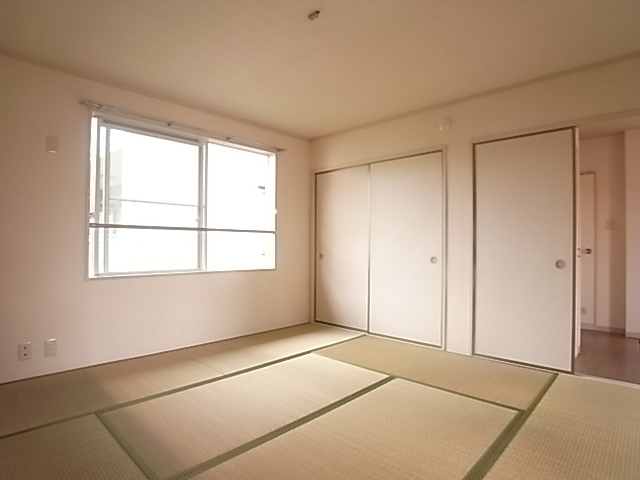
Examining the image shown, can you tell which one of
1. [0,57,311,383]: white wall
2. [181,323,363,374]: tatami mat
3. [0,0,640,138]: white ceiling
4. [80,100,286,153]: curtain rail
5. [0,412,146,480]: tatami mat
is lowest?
[181,323,363,374]: tatami mat

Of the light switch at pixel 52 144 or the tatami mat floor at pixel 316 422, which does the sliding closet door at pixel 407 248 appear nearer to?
the tatami mat floor at pixel 316 422

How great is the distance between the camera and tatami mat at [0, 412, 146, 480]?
1.52 metres

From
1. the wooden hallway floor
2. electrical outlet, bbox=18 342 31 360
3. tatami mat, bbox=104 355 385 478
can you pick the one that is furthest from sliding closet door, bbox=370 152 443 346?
electrical outlet, bbox=18 342 31 360

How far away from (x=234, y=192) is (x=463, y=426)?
3392 mm

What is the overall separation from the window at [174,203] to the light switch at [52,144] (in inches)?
10.3

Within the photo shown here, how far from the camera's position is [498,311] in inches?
124

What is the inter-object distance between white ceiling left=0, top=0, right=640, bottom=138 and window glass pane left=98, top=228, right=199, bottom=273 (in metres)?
1.32

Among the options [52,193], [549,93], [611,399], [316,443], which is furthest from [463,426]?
[52,193]

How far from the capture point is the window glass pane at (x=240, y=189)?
4008mm

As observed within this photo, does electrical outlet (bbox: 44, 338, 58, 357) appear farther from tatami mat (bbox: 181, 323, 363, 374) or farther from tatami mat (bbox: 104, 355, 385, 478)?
tatami mat (bbox: 104, 355, 385, 478)

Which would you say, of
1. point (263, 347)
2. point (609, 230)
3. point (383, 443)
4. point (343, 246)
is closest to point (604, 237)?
point (609, 230)

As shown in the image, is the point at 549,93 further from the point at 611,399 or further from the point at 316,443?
Answer: the point at 316,443

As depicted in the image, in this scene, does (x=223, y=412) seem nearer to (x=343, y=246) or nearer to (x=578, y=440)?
(x=578, y=440)

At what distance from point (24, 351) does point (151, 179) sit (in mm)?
1761
